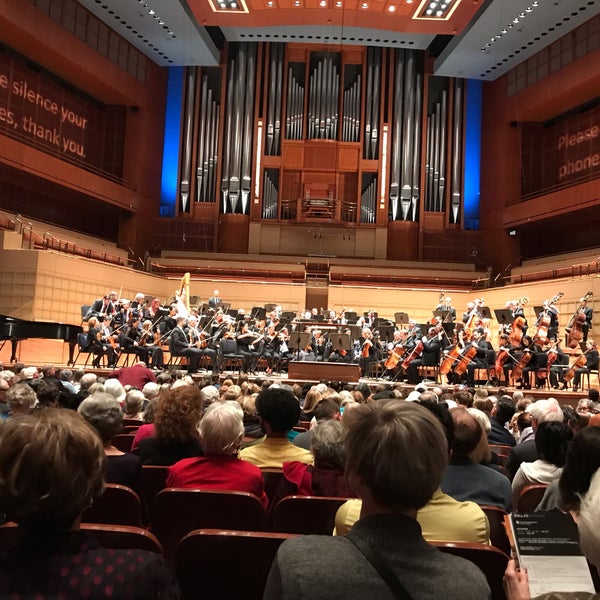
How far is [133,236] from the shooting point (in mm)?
17531

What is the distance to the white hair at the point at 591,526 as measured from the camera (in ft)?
3.27

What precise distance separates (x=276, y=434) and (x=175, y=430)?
0.44m

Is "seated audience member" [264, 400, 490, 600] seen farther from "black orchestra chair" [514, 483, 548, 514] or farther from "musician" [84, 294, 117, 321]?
"musician" [84, 294, 117, 321]

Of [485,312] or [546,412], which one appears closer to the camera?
[546,412]

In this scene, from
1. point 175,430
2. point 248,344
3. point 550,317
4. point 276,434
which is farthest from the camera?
point 248,344

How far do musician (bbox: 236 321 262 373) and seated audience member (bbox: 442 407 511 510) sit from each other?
28.7 ft

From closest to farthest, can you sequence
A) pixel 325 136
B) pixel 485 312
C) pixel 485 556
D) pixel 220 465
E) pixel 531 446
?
pixel 485 556 < pixel 220 465 < pixel 531 446 < pixel 485 312 < pixel 325 136

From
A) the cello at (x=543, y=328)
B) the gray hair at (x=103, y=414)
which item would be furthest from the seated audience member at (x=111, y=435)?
the cello at (x=543, y=328)

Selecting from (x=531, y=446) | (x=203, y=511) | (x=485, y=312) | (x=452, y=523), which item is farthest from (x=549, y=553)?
(x=485, y=312)

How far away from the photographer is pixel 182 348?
33.4ft

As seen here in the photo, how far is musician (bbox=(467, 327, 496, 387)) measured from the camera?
9734 mm

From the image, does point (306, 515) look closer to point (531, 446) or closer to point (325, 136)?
point (531, 446)

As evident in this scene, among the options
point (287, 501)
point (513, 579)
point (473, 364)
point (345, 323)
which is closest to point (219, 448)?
point (287, 501)

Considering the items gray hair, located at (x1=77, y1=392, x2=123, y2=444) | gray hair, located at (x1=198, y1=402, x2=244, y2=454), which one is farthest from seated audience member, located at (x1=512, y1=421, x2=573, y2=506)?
gray hair, located at (x1=77, y1=392, x2=123, y2=444)
